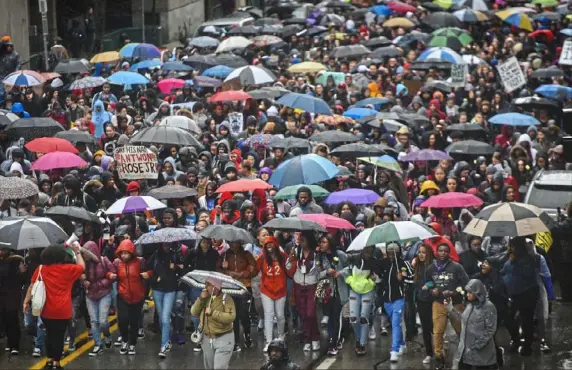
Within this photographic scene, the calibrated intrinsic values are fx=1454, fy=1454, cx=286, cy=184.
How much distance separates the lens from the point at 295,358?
17.6m

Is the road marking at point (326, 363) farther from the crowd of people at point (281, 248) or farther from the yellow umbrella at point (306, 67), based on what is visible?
the yellow umbrella at point (306, 67)

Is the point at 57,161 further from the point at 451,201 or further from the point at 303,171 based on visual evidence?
the point at 451,201

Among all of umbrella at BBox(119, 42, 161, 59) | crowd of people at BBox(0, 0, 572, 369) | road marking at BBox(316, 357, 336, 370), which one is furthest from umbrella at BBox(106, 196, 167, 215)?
umbrella at BBox(119, 42, 161, 59)

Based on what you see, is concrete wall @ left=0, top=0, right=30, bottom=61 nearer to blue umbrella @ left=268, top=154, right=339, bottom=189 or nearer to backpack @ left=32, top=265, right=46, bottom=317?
blue umbrella @ left=268, top=154, right=339, bottom=189

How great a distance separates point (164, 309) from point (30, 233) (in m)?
1.88

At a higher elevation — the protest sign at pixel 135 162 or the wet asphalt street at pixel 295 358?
the protest sign at pixel 135 162

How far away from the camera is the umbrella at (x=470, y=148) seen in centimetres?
2461

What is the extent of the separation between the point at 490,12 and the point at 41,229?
30.7 m

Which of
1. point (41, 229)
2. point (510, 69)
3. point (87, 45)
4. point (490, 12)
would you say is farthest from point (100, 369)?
point (490, 12)

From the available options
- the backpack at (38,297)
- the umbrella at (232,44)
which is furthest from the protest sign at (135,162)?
the umbrella at (232,44)

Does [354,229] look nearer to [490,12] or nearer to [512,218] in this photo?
[512,218]

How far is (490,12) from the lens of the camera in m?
46.2

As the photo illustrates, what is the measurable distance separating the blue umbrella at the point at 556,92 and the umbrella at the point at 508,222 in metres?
14.0

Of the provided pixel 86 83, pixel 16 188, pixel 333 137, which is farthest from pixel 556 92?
pixel 16 188
